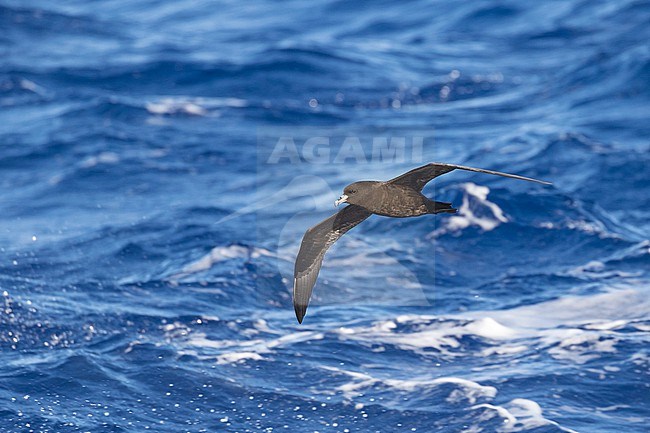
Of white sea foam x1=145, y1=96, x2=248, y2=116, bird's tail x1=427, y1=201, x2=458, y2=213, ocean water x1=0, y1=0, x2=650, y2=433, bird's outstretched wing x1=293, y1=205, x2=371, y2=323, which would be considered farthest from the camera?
white sea foam x1=145, y1=96, x2=248, y2=116

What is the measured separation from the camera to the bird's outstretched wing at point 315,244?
9.29 metres

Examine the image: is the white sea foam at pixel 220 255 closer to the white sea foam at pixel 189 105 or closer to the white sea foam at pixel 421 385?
the white sea foam at pixel 421 385

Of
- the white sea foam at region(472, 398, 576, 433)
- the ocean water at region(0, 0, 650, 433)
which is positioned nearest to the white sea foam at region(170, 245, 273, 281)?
the ocean water at region(0, 0, 650, 433)

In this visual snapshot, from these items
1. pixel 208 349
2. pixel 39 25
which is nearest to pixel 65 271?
pixel 208 349

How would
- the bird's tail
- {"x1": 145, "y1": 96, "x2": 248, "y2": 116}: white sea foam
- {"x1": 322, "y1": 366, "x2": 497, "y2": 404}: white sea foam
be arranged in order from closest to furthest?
the bird's tail
{"x1": 322, "y1": 366, "x2": 497, "y2": 404}: white sea foam
{"x1": 145, "y1": 96, "x2": 248, "y2": 116}: white sea foam

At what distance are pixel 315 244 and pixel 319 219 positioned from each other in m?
6.85

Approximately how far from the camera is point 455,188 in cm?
1708

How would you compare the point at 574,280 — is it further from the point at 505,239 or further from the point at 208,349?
the point at 208,349

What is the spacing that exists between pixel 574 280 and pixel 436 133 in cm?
616

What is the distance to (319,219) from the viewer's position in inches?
643

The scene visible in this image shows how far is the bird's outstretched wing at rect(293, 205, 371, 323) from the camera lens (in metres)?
9.29

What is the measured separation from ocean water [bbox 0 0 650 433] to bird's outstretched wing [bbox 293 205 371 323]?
2099mm

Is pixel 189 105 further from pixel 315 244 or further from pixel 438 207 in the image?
pixel 438 207

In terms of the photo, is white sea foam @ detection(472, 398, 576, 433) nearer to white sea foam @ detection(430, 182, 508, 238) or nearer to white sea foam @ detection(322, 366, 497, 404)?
white sea foam @ detection(322, 366, 497, 404)
